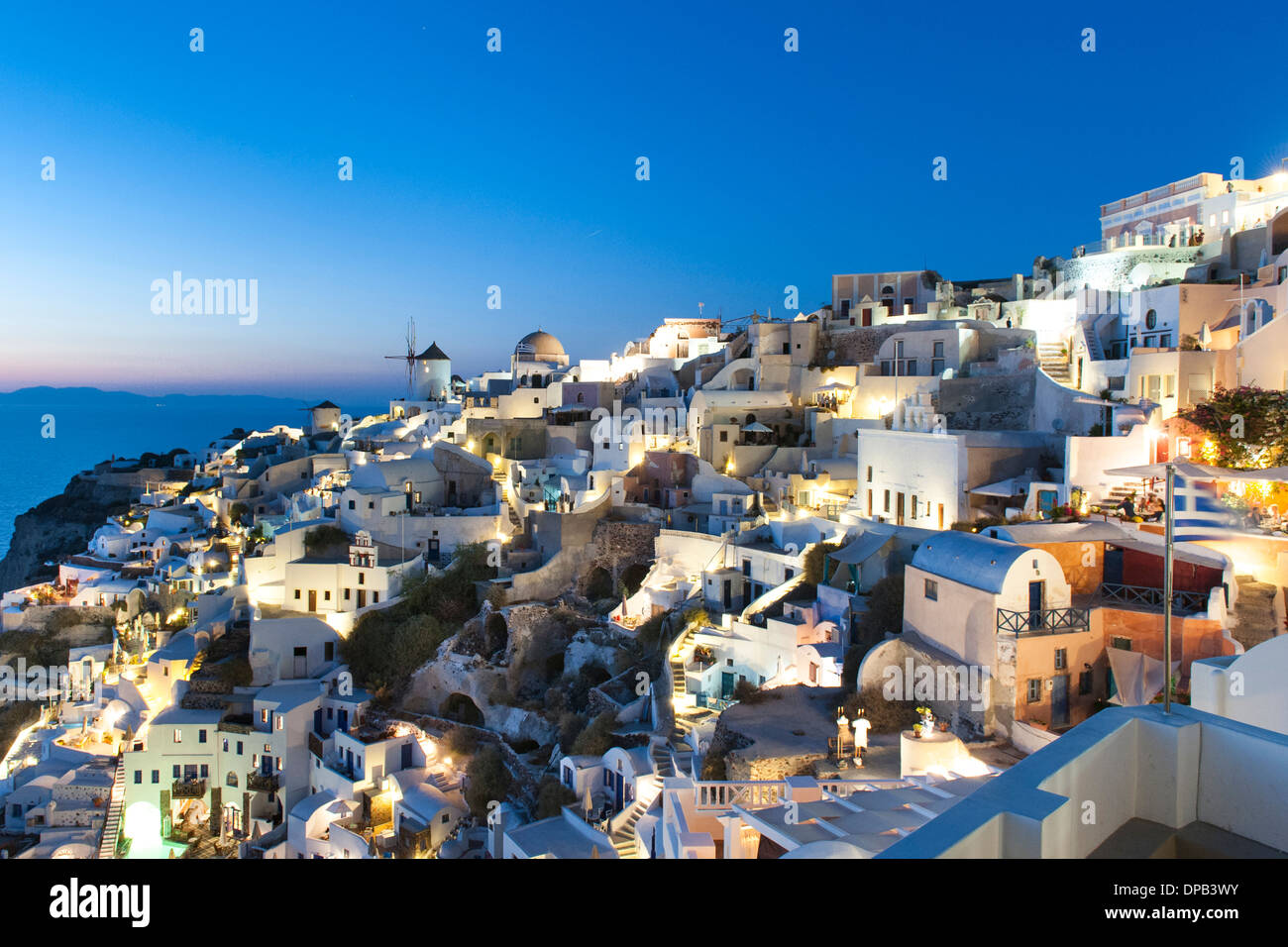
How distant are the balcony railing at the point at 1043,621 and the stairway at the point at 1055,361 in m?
13.3

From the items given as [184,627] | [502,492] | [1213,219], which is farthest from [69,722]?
[1213,219]

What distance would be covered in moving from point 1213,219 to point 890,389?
12.4m

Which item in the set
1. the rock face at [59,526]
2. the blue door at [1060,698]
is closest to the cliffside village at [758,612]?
the blue door at [1060,698]

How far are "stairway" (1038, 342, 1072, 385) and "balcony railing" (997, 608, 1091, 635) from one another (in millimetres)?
13290

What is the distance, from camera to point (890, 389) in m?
27.9

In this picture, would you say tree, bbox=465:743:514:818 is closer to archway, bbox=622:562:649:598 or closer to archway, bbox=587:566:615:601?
archway, bbox=587:566:615:601

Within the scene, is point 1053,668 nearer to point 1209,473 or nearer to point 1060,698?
point 1060,698

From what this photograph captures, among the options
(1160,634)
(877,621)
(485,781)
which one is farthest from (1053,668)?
(485,781)

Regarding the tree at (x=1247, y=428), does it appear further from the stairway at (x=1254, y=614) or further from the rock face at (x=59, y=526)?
the rock face at (x=59, y=526)

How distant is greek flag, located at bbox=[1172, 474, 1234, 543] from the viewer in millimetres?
13422

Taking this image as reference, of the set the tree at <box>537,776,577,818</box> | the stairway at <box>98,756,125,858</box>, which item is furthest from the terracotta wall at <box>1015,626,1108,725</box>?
the stairway at <box>98,756,125,858</box>

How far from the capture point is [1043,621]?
494 inches

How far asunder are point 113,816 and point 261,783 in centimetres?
349
